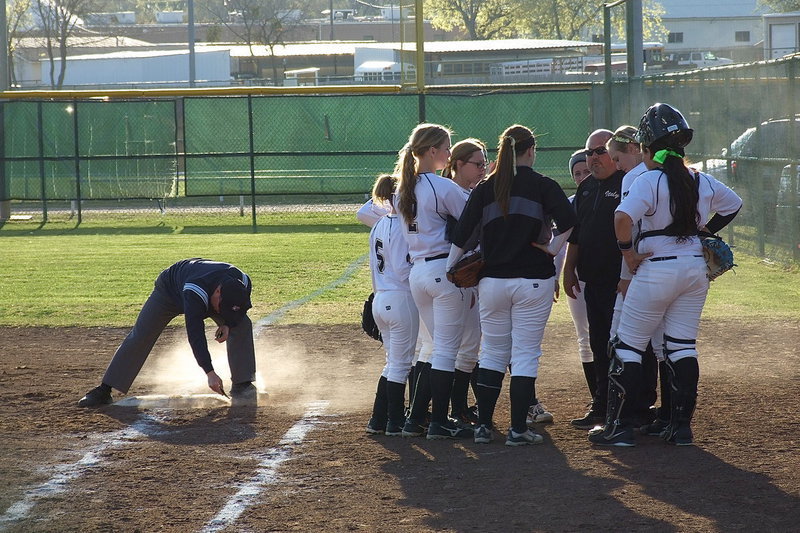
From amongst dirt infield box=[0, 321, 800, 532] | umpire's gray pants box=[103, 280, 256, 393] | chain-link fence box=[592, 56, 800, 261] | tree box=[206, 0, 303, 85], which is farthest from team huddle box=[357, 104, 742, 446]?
tree box=[206, 0, 303, 85]

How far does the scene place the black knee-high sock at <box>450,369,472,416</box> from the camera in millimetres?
6520

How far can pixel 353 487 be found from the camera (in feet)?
17.2

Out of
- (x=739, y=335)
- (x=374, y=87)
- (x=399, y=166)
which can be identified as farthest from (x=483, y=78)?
(x=399, y=166)

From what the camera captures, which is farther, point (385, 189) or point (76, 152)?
point (76, 152)

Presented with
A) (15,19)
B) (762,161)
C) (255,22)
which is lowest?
(762,161)

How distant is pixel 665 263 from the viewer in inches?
222

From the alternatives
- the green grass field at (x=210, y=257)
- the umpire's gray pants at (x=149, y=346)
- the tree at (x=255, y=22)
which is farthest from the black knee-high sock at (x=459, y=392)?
the tree at (x=255, y=22)

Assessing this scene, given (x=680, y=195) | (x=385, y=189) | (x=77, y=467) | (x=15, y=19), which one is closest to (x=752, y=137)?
(x=680, y=195)

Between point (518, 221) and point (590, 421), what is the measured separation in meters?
1.50

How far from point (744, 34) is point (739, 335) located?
61578mm

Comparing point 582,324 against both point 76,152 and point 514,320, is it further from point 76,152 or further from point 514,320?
point 76,152

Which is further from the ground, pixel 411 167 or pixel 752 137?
pixel 752 137

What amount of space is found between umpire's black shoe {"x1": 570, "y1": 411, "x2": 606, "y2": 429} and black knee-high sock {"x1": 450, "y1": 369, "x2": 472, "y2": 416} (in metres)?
0.68

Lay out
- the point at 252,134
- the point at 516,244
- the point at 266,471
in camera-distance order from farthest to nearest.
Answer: the point at 252,134, the point at 516,244, the point at 266,471
